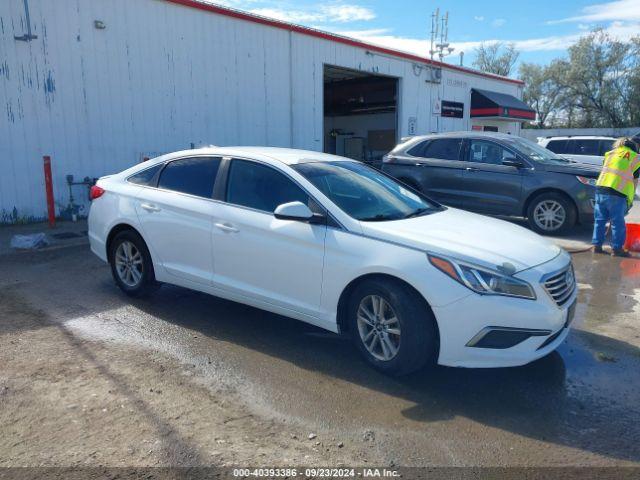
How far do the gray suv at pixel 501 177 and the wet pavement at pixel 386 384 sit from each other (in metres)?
3.74

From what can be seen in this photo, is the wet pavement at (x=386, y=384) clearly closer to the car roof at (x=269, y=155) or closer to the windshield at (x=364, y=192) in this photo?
the windshield at (x=364, y=192)

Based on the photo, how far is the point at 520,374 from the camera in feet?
12.9

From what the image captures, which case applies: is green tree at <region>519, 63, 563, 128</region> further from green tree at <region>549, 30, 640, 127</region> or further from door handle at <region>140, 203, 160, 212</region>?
door handle at <region>140, 203, 160, 212</region>

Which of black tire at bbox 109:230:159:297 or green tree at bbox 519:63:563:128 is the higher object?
green tree at bbox 519:63:563:128

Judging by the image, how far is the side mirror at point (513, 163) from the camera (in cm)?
938

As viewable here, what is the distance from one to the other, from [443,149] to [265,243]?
6.96 m

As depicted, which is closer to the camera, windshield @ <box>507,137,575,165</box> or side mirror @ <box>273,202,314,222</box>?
side mirror @ <box>273,202,314,222</box>

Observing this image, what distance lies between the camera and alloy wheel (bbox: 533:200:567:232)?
362 inches

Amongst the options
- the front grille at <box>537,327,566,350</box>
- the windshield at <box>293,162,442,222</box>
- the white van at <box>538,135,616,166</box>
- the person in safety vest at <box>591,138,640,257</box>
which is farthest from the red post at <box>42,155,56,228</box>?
the white van at <box>538,135,616,166</box>

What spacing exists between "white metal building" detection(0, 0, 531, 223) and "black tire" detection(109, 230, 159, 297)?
224 inches

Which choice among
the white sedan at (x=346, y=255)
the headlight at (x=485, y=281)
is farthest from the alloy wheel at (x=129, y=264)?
the headlight at (x=485, y=281)

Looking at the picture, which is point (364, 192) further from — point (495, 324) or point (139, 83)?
point (139, 83)

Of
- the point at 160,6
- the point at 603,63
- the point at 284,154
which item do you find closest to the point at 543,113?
the point at 603,63

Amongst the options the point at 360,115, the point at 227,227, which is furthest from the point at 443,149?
the point at 360,115
